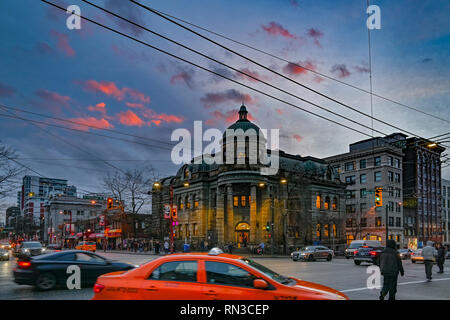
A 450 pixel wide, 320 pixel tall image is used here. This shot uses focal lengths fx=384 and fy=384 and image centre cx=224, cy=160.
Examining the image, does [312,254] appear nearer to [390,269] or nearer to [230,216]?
Answer: [230,216]

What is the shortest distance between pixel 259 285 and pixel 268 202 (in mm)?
46739

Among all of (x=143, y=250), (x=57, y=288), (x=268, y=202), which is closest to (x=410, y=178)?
(x=268, y=202)

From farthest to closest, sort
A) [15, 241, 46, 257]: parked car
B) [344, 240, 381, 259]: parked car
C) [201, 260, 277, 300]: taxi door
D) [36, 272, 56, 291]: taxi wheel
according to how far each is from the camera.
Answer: [344, 240, 381, 259]: parked car → [15, 241, 46, 257]: parked car → [36, 272, 56, 291]: taxi wheel → [201, 260, 277, 300]: taxi door

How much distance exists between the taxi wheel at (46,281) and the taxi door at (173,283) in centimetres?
713

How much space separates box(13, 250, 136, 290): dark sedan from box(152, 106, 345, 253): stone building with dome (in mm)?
35015

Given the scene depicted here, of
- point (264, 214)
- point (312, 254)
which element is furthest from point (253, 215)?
point (312, 254)

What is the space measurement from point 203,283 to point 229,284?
0.46 meters

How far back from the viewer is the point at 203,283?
6766 mm

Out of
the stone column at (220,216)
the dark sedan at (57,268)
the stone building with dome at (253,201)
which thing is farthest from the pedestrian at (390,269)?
the stone column at (220,216)

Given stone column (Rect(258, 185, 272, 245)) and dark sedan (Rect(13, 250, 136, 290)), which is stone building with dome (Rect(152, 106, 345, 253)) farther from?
dark sedan (Rect(13, 250, 136, 290))

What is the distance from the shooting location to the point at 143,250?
188ft

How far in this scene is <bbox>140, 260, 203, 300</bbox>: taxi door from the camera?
6.69 m

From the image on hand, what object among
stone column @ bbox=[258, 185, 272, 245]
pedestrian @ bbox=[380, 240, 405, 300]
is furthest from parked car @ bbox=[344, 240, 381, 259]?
pedestrian @ bbox=[380, 240, 405, 300]
